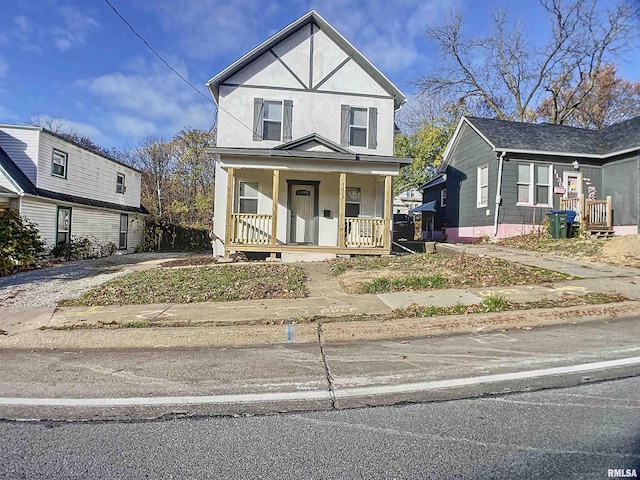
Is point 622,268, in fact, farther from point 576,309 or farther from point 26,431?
point 26,431

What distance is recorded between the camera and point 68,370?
3.99 metres

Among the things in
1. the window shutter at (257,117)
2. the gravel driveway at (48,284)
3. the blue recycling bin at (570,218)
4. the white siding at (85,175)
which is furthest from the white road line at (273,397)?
the white siding at (85,175)

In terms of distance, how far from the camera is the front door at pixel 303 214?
Result: 14334 millimetres

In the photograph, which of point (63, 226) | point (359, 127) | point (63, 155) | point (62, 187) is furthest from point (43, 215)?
point (359, 127)

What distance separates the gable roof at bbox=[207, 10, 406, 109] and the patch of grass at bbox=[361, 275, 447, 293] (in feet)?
31.9

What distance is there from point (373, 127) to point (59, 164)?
1344 cm

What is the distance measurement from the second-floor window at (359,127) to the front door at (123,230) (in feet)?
43.8

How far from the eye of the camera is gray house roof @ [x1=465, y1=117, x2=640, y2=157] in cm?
1554

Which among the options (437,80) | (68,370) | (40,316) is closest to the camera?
(68,370)

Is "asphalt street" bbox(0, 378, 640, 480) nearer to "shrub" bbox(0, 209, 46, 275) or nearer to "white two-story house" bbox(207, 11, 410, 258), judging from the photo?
"white two-story house" bbox(207, 11, 410, 258)

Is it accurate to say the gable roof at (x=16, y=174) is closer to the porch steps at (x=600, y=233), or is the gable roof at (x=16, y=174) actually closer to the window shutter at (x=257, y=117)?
the window shutter at (x=257, y=117)

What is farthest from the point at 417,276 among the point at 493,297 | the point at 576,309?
the point at 576,309

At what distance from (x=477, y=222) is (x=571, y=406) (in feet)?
49.9

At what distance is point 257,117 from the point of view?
14.2 m
